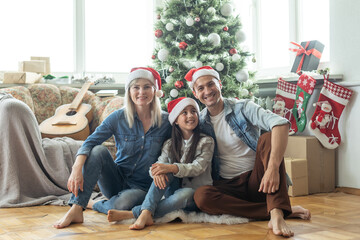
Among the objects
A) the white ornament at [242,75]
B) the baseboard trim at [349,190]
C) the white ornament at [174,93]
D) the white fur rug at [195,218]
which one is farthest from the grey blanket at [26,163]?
the baseboard trim at [349,190]

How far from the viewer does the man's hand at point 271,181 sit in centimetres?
190

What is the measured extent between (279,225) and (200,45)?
1.92m

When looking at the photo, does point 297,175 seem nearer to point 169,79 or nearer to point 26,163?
point 169,79

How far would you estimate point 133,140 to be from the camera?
2305 millimetres

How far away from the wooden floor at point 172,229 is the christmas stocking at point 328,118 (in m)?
0.81

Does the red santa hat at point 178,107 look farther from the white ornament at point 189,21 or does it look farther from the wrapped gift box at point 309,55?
the wrapped gift box at point 309,55

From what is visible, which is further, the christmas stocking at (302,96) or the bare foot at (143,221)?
the christmas stocking at (302,96)

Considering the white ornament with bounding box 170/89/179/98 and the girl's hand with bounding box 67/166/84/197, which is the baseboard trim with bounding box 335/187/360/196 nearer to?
the white ornament with bounding box 170/89/179/98

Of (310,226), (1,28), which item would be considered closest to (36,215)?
(310,226)

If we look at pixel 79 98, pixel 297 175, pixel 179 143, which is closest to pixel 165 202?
pixel 179 143

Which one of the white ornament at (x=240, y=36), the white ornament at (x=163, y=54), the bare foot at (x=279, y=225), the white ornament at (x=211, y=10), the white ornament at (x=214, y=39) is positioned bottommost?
the bare foot at (x=279, y=225)

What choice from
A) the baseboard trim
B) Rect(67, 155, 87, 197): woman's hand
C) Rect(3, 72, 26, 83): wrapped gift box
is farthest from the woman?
Rect(3, 72, 26, 83): wrapped gift box

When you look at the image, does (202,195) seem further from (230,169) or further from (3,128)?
(3,128)

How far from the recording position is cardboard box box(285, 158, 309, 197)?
2994 mm
